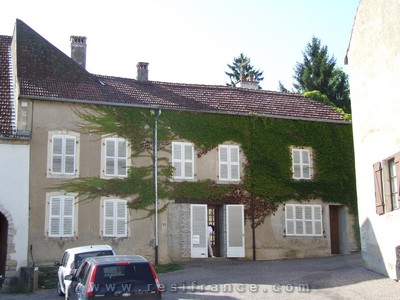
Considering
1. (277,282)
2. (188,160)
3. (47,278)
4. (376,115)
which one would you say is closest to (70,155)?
(188,160)

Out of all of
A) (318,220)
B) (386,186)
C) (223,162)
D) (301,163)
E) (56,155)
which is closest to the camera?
(386,186)

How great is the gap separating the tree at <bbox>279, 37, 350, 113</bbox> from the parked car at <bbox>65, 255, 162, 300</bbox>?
115 feet

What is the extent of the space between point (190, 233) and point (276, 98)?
336 inches

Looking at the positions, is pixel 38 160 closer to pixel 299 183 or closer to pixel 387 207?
pixel 299 183

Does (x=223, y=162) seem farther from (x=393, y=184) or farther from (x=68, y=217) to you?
(x=393, y=184)

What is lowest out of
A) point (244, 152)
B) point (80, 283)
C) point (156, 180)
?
point (80, 283)

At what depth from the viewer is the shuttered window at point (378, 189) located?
17.3 metres

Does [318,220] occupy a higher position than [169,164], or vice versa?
[169,164]

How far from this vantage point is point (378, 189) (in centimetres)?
1753

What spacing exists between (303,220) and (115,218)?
835 cm

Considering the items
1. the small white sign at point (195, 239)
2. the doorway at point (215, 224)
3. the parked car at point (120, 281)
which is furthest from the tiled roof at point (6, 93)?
the parked car at point (120, 281)

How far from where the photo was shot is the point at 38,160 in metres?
21.9

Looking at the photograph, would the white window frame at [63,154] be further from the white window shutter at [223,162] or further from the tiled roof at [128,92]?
the white window shutter at [223,162]

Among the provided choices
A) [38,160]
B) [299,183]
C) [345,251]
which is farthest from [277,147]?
[38,160]
